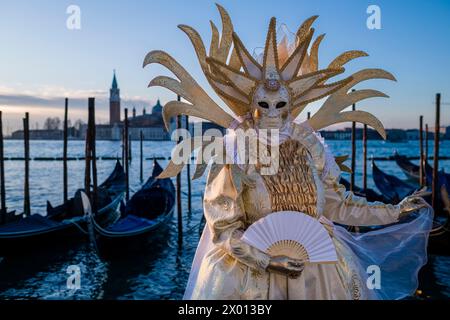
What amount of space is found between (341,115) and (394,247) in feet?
2.04

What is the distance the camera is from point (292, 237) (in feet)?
5.84

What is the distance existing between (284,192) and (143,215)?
834 centimetres

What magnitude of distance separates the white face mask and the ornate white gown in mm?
93

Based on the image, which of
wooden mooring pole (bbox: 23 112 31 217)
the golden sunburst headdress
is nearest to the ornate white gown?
the golden sunburst headdress

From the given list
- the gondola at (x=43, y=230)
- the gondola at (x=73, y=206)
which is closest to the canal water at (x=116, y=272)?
the gondola at (x=43, y=230)

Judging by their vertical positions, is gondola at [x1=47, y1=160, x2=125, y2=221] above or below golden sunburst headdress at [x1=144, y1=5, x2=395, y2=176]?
below

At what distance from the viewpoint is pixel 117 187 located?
1505cm

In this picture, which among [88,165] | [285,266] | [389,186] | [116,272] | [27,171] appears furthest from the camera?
[389,186]

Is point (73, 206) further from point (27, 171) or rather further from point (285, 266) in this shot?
point (285, 266)

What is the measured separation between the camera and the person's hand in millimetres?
1762

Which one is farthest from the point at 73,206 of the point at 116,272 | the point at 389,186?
the point at 389,186

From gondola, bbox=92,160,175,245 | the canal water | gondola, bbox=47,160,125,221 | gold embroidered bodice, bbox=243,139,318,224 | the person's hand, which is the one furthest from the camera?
gondola, bbox=47,160,125,221

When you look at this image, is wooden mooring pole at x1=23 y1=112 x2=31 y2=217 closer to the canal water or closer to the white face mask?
the canal water
